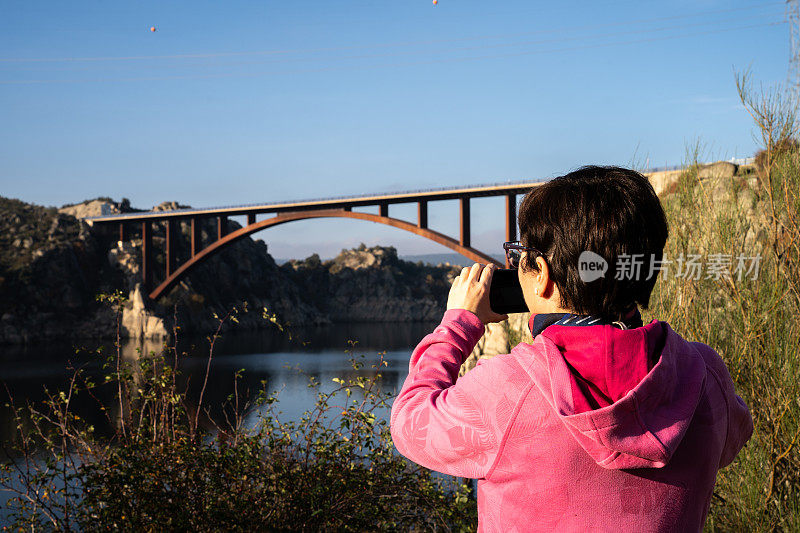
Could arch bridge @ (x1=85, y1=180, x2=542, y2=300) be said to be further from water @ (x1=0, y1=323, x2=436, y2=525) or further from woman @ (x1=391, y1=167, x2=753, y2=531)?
woman @ (x1=391, y1=167, x2=753, y2=531)

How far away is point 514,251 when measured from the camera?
2.86ft

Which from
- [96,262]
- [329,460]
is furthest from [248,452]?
[96,262]

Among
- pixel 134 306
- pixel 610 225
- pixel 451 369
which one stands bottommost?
pixel 134 306

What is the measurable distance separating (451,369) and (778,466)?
106 inches

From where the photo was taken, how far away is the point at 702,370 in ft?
2.58

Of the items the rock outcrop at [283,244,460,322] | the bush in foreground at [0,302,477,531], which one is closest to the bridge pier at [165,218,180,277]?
the rock outcrop at [283,244,460,322]

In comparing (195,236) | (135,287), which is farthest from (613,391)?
(135,287)

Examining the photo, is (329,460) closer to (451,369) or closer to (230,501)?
(230,501)

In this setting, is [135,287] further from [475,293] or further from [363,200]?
[475,293]

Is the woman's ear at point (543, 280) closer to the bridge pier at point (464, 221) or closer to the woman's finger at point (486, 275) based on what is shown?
the woman's finger at point (486, 275)

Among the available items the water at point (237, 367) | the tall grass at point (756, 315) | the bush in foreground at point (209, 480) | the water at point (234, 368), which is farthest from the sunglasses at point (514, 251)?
the water at point (237, 367)

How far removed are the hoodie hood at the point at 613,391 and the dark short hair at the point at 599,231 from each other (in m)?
0.08

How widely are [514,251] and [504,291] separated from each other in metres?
0.07

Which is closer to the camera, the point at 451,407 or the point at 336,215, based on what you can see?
the point at 451,407
